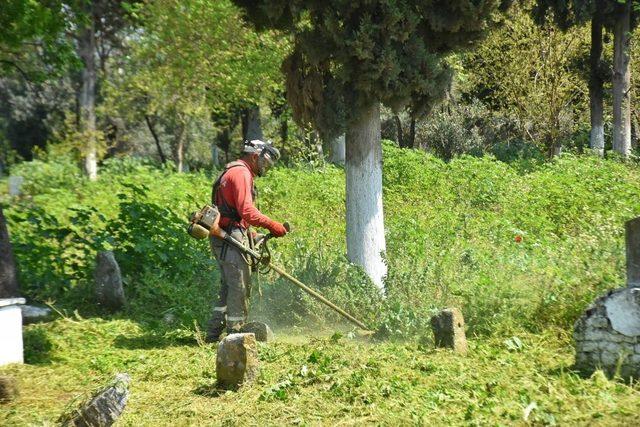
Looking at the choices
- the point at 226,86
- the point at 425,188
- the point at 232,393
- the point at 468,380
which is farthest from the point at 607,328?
the point at 226,86

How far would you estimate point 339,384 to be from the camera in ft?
19.0

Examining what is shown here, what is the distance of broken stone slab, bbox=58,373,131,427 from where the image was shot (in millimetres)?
5176

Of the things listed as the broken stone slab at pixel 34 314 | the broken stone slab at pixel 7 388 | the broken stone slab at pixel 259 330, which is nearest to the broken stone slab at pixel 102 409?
the broken stone slab at pixel 7 388

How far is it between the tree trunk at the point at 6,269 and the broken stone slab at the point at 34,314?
24 cm

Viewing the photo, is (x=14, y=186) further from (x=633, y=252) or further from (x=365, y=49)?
(x=633, y=252)

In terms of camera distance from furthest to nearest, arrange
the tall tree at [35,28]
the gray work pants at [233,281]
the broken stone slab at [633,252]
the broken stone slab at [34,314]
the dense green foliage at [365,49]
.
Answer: the tall tree at [35,28] < the broken stone slab at [34,314] < the dense green foliage at [365,49] < the gray work pants at [233,281] < the broken stone slab at [633,252]

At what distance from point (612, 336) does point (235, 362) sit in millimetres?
2987

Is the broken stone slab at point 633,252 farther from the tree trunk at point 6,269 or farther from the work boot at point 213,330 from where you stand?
the tree trunk at point 6,269

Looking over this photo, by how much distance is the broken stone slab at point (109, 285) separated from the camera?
947 centimetres

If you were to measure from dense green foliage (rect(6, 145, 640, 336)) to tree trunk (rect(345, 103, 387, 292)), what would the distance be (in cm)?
27

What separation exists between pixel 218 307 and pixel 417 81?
345 centimetres

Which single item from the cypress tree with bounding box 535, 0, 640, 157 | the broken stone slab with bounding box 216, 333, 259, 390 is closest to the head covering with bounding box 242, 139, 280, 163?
the broken stone slab with bounding box 216, 333, 259, 390

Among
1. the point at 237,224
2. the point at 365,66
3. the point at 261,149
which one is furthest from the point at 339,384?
the point at 365,66

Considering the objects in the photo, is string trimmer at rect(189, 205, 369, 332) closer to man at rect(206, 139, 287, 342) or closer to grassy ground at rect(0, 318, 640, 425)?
man at rect(206, 139, 287, 342)
